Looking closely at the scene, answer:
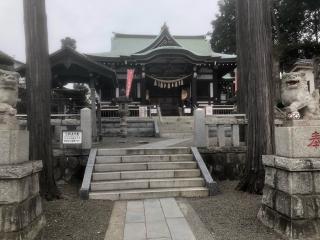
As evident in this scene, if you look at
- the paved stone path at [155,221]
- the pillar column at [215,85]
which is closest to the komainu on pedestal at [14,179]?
the paved stone path at [155,221]

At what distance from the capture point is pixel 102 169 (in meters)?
9.15

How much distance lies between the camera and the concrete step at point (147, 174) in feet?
29.0

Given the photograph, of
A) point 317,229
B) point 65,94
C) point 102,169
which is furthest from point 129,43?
point 317,229

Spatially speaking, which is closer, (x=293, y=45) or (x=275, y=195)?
(x=275, y=195)

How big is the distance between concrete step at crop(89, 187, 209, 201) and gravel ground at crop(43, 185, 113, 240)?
327mm

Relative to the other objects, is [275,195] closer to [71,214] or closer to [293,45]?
[71,214]

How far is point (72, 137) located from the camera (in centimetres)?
979

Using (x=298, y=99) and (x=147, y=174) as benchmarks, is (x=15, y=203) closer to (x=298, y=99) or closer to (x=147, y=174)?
(x=298, y=99)

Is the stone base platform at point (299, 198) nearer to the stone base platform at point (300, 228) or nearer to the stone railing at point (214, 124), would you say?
the stone base platform at point (300, 228)

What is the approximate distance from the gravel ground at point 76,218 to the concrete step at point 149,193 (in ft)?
1.07

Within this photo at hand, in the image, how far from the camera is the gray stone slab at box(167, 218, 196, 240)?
5.27 meters

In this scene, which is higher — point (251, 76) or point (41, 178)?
point (251, 76)

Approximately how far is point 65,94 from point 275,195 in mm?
13204

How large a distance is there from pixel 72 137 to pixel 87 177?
5.53ft
